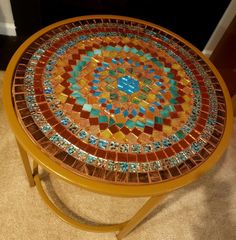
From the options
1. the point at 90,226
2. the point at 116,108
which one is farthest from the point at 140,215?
the point at 116,108

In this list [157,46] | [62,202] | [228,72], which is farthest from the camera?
[228,72]

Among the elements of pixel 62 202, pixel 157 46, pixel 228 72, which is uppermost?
pixel 157 46

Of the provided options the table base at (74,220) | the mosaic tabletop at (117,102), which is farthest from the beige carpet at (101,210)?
the mosaic tabletop at (117,102)

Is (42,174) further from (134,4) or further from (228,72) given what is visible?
(228,72)

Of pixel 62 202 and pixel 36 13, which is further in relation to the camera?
pixel 36 13

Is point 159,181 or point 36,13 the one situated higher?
point 159,181

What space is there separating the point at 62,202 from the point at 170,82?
0.71 metres

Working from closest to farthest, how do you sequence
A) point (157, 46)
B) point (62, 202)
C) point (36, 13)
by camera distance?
1. point (157, 46)
2. point (62, 202)
3. point (36, 13)

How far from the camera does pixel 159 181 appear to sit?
72 centimetres

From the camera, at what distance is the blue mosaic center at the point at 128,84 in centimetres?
88

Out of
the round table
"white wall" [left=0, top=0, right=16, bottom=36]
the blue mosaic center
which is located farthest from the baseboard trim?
the blue mosaic center

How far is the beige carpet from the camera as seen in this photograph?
113 cm

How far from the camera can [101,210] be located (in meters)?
1.21

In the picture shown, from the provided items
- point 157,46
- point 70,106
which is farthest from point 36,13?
point 70,106
